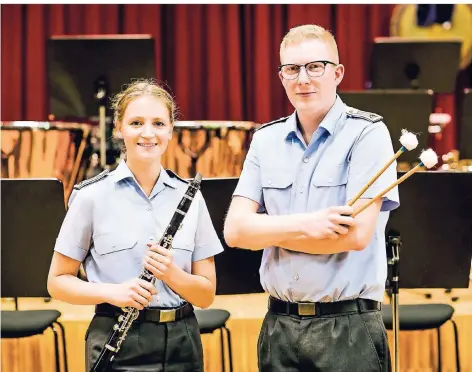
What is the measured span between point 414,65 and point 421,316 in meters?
2.18

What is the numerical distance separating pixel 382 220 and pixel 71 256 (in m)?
0.99

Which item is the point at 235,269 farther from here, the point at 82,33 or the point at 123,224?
the point at 82,33

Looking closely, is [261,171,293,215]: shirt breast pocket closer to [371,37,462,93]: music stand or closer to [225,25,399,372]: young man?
[225,25,399,372]: young man

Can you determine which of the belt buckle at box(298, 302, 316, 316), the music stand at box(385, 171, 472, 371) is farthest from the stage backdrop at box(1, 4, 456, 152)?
the belt buckle at box(298, 302, 316, 316)

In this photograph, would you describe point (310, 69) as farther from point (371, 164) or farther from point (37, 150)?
point (37, 150)

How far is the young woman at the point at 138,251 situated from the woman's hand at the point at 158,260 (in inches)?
1.9

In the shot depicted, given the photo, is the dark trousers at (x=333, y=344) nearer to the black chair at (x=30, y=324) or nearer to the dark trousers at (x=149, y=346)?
the dark trousers at (x=149, y=346)

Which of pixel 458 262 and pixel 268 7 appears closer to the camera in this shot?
pixel 458 262

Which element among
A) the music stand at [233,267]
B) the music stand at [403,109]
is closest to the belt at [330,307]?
the music stand at [233,267]


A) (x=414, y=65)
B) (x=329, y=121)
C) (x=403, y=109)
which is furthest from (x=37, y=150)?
(x=329, y=121)

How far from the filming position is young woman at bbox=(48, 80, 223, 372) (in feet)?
7.55

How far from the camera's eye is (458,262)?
3113mm

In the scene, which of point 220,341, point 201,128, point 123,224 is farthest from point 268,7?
point 123,224

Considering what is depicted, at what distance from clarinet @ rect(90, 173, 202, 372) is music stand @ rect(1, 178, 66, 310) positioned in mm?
1015
